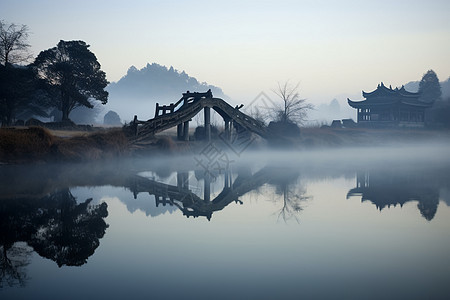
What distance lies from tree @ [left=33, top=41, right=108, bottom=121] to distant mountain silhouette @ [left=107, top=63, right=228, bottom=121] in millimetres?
134393

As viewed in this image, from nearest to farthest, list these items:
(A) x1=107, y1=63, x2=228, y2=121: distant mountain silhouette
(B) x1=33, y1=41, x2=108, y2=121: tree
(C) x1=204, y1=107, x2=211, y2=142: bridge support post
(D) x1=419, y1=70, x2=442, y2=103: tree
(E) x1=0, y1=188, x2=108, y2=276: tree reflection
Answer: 1. (E) x1=0, y1=188, x2=108, y2=276: tree reflection
2. (C) x1=204, y1=107, x2=211, y2=142: bridge support post
3. (B) x1=33, y1=41, x2=108, y2=121: tree
4. (D) x1=419, y1=70, x2=442, y2=103: tree
5. (A) x1=107, y1=63, x2=228, y2=121: distant mountain silhouette

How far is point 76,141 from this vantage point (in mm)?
25188

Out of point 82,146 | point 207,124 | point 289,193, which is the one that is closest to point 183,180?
point 289,193

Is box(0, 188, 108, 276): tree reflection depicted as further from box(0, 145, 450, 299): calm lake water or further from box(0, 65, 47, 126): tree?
box(0, 65, 47, 126): tree

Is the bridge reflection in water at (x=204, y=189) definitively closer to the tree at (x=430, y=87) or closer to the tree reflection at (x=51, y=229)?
the tree reflection at (x=51, y=229)

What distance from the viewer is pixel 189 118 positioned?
29.4m

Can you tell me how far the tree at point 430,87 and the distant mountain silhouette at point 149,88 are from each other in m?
111

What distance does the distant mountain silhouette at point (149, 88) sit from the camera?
591 ft

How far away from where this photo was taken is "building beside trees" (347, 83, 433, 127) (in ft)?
197

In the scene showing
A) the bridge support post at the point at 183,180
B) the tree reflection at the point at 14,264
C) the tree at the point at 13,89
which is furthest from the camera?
the tree at the point at 13,89

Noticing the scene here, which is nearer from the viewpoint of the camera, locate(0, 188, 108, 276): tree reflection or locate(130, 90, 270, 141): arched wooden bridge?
locate(0, 188, 108, 276): tree reflection

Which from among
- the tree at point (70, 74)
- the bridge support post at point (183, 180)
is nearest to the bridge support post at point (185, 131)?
the bridge support post at point (183, 180)

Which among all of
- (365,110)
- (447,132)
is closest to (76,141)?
(365,110)

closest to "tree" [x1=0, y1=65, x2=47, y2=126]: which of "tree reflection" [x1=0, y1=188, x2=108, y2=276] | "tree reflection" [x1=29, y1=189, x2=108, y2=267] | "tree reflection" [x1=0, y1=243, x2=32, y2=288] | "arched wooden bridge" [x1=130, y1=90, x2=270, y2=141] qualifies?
"arched wooden bridge" [x1=130, y1=90, x2=270, y2=141]
